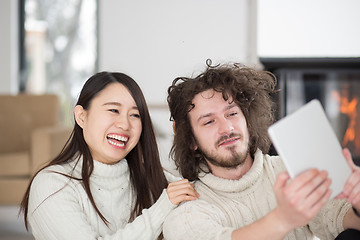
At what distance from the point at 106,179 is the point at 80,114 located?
228 millimetres

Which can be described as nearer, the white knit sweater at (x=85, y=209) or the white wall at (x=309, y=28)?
the white knit sweater at (x=85, y=209)

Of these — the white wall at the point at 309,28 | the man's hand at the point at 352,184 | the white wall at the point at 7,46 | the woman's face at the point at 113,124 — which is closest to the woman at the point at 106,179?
the woman's face at the point at 113,124

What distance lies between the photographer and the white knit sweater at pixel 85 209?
136 centimetres


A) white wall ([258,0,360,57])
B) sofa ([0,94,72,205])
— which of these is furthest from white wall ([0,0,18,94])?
white wall ([258,0,360,57])

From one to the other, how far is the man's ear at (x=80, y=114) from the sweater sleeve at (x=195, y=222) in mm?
449

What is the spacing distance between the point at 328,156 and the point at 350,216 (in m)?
0.36

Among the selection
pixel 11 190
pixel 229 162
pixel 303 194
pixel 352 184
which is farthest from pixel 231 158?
pixel 11 190

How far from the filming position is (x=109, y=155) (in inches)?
59.2

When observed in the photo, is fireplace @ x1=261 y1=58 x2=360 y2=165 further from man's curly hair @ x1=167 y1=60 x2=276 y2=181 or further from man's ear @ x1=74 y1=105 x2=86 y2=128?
man's ear @ x1=74 y1=105 x2=86 y2=128

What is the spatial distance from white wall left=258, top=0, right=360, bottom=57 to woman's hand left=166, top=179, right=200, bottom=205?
191 cm

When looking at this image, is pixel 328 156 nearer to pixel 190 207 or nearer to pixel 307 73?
pixel 190 207

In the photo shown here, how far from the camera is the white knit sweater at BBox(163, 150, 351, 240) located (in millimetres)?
1284

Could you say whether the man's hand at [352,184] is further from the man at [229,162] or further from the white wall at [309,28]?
the white wall at [309,28]

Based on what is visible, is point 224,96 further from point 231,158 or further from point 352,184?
point 352,184
